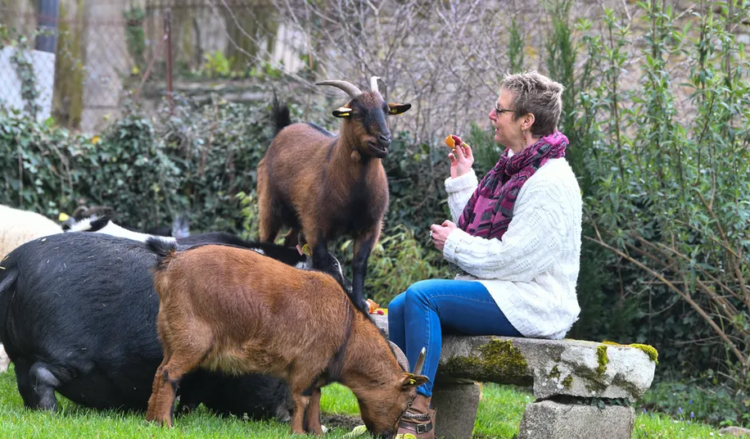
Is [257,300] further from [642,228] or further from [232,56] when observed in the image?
[232,56]

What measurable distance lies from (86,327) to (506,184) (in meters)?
2.39

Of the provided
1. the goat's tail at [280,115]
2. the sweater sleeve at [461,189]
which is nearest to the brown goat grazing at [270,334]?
the sweater sleeve at [461,189]

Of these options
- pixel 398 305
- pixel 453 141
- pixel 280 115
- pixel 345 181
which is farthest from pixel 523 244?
pixel 280 115

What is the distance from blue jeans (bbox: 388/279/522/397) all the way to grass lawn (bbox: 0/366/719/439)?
0.61 metres

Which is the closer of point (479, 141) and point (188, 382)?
point (188, 382)

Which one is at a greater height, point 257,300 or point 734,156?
point 734,156

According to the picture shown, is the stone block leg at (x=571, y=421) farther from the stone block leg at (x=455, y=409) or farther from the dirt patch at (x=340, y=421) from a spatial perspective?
the dirt patch at (x=340, y=421)

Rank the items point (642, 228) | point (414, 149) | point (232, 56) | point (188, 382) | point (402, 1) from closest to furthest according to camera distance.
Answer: point (188, 382) → point (642, 228) → point (414, 149) → point (402, 1) → point (232, 56)

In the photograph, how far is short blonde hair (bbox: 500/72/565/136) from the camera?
4570 mm

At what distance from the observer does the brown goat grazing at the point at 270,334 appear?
4105mm

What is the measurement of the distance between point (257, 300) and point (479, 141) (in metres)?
4.12

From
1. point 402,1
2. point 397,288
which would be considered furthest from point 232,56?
point 397,288

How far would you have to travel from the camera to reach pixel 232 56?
17.4 meters

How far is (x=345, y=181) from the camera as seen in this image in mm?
5164
